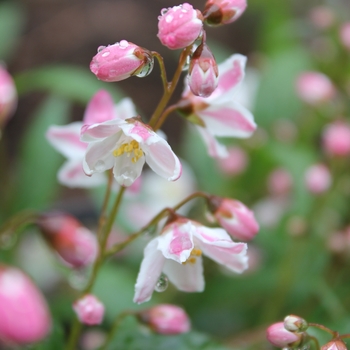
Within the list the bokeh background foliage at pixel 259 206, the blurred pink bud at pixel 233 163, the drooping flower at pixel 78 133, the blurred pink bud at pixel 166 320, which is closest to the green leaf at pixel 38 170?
the bokeh background foliage at pixel 259 206

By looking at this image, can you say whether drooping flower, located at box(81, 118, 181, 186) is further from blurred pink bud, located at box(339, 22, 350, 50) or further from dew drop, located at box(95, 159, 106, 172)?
blurred pink bud, located at box(339, 22, 350, 50)

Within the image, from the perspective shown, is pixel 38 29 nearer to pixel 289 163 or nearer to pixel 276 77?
pixel 276 77

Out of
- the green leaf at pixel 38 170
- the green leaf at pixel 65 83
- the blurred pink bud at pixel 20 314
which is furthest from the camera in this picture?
the green leaf at pixel 65 83

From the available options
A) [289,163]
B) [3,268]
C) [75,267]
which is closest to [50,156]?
[289,163]

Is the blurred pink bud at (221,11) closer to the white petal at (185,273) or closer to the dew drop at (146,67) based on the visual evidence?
the dew drop at (146,67)

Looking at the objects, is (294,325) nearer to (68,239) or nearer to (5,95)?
(68,239)

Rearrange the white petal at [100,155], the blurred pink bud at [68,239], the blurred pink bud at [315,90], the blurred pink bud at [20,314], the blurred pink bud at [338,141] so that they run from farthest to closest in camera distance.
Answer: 1. the blurred pink bud at [315,90]
2. the blurred pink bud at [338,141]
3. the blurred pink bud at [68,239]
4. the white petal at [100,155]
5. the blurred pink bud at [20,314]
